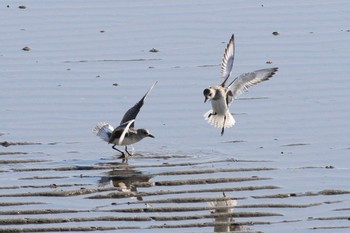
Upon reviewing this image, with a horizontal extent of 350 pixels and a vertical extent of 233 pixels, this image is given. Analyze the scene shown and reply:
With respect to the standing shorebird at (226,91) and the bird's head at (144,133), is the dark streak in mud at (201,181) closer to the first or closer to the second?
the bird's head at (144,133)

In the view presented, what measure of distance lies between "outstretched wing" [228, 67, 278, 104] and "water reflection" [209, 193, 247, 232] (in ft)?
12.0

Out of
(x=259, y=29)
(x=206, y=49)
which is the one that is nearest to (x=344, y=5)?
(x=259, y=29)

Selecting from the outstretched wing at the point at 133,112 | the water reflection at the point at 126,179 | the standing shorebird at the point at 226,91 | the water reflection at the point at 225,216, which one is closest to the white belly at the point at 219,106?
the standing shorebird at the point at 226,91

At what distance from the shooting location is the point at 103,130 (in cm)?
1491

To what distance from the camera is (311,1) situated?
2358 centimetres

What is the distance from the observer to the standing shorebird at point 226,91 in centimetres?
1555

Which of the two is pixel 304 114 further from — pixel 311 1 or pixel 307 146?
pixel 311 1

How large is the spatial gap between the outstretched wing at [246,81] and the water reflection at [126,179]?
2747mm

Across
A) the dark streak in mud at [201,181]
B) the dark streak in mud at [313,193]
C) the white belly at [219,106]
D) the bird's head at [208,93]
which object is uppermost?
the bird's head at [208,93]

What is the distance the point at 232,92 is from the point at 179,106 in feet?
2.44

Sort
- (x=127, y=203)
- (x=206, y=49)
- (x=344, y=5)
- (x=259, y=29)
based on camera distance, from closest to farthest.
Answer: (x=127, y=203) → (x=206, y=49) → (x=259, y=29) → (x=344, y=5)

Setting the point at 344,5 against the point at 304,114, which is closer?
the point at 304,114

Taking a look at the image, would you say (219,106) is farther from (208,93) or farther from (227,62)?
(227,62)

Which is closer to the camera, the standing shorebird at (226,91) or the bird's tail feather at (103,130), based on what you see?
the bird's tail feather at (103,130)
